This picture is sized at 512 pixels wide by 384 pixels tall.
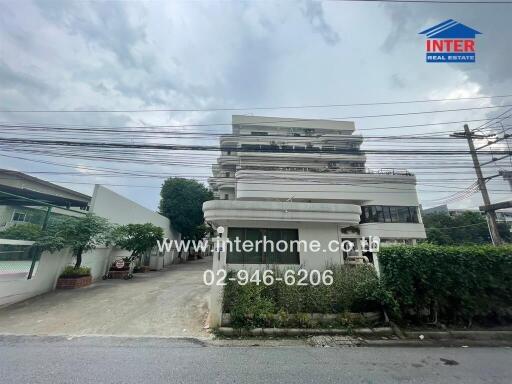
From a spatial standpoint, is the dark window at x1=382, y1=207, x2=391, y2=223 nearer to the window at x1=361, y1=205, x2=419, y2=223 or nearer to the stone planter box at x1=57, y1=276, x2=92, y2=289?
the window at x1=361, y1=205, x2=419, y2=223

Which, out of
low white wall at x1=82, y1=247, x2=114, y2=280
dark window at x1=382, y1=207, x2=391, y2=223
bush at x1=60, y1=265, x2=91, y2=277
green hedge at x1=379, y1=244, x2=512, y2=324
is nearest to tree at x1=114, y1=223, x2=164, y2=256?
low white wall at x1=82, y1=247, x2=114, y2=280

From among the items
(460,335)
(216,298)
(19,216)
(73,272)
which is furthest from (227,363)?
(73,272)

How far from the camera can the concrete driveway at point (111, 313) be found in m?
5.02

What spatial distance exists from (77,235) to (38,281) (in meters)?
1.78

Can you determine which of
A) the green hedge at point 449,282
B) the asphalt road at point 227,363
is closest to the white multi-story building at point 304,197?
the asphalt road at point 227,363

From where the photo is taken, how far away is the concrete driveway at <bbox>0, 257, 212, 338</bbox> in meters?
5.02

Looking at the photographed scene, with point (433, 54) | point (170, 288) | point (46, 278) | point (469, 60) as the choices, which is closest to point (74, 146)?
point (46, 278)

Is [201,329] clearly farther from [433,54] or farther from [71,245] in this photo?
[433,54]

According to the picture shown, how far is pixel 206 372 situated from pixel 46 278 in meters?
8.11

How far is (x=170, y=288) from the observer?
913 cm

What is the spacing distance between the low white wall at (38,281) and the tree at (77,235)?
46 centimetres

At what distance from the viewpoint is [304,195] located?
21781 millimetres

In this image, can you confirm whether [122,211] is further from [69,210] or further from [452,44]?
[452,44]

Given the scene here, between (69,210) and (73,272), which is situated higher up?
(69,210)
